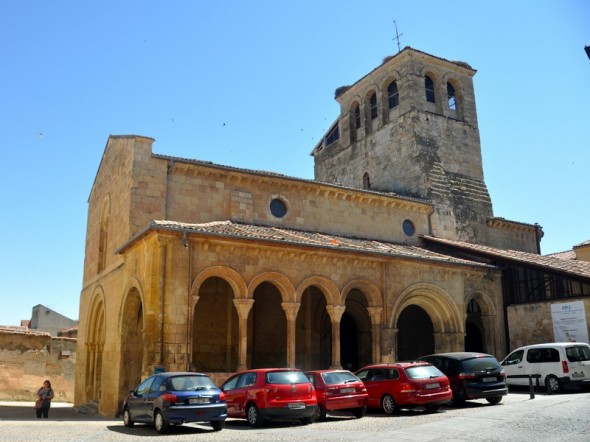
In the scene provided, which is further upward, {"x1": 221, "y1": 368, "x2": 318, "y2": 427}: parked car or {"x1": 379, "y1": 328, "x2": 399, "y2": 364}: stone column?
{"x1": 379, "y1": 328, "x2": 399, "y2": 364}: stone column

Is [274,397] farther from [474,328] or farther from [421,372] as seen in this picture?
[474,328]

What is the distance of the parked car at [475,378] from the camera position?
13.8 metres

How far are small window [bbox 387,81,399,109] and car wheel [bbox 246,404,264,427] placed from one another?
66.9ft

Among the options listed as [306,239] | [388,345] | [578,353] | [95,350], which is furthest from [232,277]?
[578,353]

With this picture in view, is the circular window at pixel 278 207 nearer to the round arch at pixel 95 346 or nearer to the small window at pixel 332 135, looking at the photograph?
the round arch at pixel 95 346

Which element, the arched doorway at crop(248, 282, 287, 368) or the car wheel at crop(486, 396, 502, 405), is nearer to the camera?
the car wheel at crop(486, 396, 502, 405)

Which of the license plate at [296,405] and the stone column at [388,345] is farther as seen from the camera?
the stone column at [388,345]

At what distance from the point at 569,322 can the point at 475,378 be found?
745cm

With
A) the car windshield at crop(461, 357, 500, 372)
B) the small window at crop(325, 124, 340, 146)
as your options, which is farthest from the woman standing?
the small window at crop(325, 124, 340, 146)

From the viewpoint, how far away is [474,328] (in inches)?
961

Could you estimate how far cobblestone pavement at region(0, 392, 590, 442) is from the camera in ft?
30.3

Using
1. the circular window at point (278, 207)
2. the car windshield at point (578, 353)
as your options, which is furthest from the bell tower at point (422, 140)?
the car windshield at point (578, 353)

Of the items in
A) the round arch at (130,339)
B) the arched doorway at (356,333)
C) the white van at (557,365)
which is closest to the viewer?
the white van at (557,365)

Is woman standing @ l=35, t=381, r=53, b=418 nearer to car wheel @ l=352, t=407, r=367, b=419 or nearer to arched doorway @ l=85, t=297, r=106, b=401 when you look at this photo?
arched doorway @ l=85, t=297, r=106, b=401
